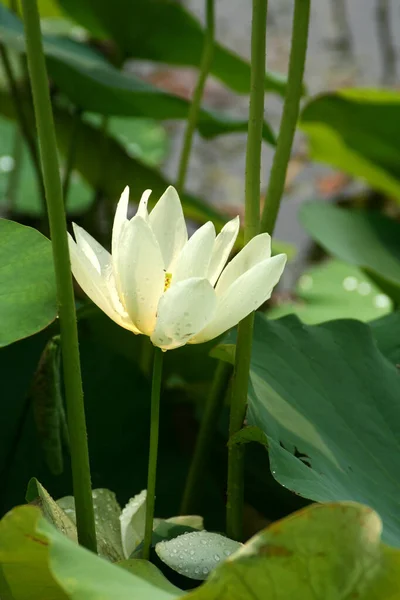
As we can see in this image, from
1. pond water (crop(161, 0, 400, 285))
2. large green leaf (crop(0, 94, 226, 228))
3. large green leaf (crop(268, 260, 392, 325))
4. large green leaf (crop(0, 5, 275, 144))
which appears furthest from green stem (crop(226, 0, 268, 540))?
pond water (crop(161, 0, 400, 285))

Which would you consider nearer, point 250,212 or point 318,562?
point 318,562

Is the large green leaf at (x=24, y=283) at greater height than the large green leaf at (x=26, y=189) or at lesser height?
greater

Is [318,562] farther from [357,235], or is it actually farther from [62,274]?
[357,235]

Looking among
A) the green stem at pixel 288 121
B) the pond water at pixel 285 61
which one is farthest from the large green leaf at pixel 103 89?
the pond water at pixel 285 61

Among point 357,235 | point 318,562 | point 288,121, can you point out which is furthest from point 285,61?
point 318,562

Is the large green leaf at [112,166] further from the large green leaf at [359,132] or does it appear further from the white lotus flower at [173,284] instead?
the white lotus flower at [173,284]

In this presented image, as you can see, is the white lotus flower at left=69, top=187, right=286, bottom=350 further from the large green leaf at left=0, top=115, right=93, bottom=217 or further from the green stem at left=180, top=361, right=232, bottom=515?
the large green leaf at left=0, top=115, right=93, bottom=217
